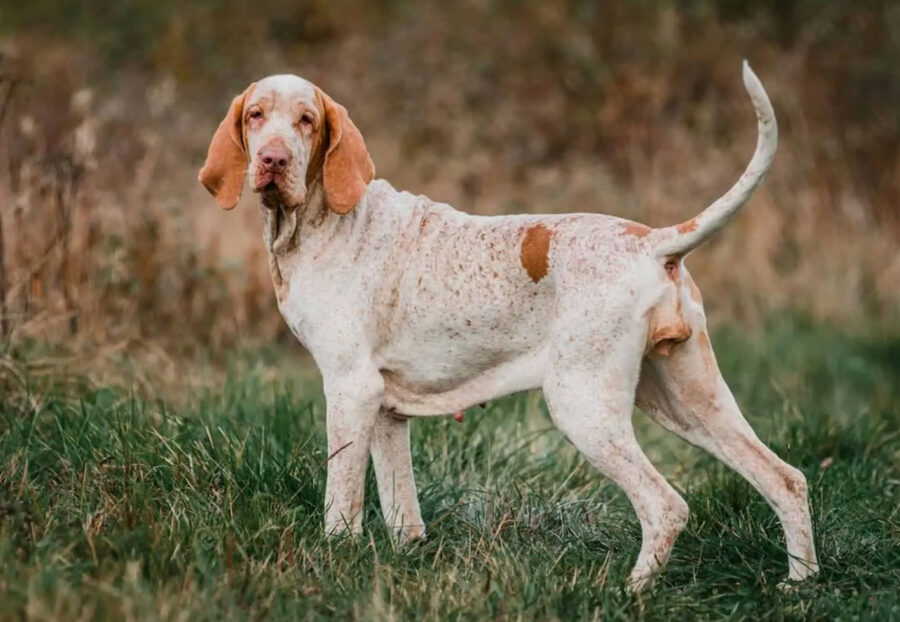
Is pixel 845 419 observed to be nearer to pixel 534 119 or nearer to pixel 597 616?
pixel 597 616

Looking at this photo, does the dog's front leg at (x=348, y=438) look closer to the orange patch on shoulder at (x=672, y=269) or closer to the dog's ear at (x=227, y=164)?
the dog's ear at (x=227, y=164)

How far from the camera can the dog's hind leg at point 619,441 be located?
3.61 meters

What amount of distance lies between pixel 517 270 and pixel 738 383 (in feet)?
12.4

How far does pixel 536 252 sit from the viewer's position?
377 cm

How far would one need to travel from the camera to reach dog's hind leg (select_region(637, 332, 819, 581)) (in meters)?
3.79

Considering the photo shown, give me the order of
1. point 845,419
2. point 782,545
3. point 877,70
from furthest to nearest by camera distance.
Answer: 1. point 877,70
2. point 845,419
3. point 782,545

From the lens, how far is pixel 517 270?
3779 mm

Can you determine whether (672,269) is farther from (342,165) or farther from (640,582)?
(342,165)

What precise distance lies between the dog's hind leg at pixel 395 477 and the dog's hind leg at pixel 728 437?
33.8 inches

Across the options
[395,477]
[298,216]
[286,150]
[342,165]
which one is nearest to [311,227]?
[298,216]

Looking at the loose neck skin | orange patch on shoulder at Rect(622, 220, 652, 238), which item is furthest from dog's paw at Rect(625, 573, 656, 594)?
the loose neck skin

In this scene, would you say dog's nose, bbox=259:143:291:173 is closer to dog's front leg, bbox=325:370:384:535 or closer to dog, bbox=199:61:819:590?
dog, bbox=199:61:819:590

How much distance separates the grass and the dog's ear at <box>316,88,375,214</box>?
94cm

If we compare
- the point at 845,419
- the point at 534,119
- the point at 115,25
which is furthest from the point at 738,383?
the point at 115,25
